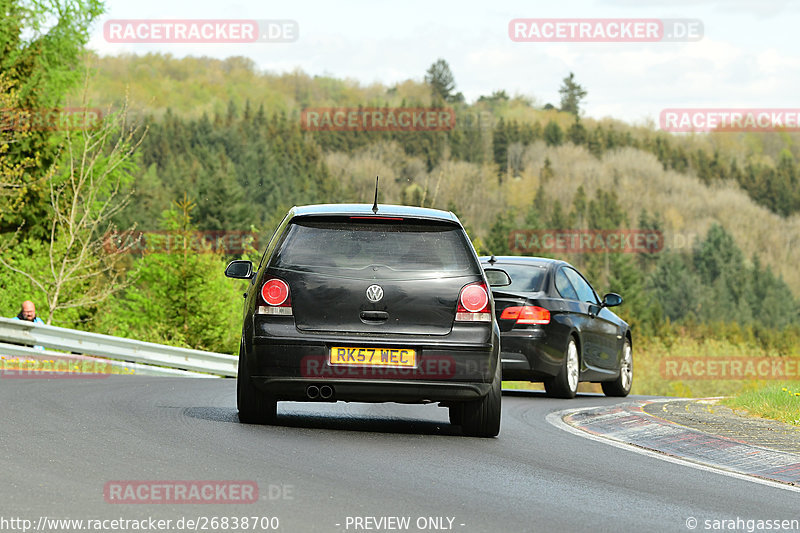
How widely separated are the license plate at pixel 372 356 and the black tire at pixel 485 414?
78 centimetres

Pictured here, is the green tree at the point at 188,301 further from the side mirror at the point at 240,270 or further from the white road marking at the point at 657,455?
the white road marking at the point at 657,455

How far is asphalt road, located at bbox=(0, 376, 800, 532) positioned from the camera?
5.79m

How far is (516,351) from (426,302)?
574 cm

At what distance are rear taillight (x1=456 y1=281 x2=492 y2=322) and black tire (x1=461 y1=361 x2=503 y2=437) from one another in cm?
48

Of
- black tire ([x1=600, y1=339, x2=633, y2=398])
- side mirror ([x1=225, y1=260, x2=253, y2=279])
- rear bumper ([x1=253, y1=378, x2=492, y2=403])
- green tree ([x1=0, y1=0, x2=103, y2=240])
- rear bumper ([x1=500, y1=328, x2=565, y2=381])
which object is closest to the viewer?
rear bumper ([x1=253, y1=378, x2=492, y2=403])

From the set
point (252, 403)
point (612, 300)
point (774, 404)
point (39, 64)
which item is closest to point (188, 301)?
point (39, 64)

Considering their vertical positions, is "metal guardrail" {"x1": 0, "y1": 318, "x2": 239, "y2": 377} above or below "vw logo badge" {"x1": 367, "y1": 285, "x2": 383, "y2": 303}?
below

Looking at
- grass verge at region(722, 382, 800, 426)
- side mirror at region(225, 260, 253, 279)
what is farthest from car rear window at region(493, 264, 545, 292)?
side mirror at region(225, 260, 253, 279)

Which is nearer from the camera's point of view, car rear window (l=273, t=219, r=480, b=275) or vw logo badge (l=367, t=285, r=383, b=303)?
vw logo badge (l=367, t=285, r=383, b=303)

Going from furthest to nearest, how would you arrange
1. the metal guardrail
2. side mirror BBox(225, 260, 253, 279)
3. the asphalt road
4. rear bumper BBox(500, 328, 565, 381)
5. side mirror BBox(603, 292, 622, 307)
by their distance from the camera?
the metal guardrail, side mirror BBox(603, 292, 622, 307), rear bumper BBox(500, 328, 565, 381), side mirror BBox(225, 260, 253, 279), the asphalt road

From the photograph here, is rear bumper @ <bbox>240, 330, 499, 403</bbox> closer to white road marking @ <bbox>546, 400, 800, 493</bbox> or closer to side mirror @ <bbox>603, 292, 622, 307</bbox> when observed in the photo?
white road marking @ <bbox>546, 400, 800, 493</bbox>

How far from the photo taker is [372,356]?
9023 millimetres

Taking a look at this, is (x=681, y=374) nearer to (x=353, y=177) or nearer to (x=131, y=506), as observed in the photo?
(x=131, y=506)

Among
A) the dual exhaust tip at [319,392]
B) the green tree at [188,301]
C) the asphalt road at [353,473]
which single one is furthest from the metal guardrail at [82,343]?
the green tree at [188,301]
